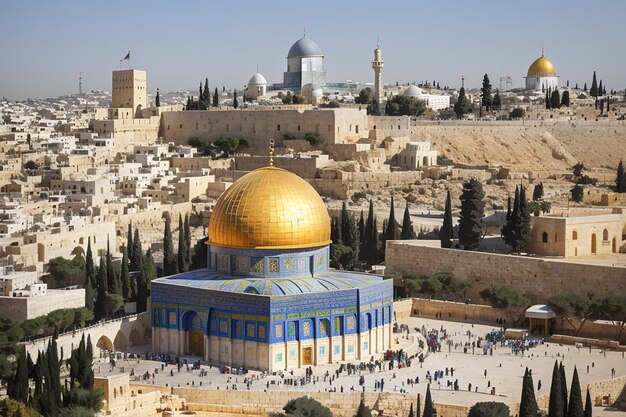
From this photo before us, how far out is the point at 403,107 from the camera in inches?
2908

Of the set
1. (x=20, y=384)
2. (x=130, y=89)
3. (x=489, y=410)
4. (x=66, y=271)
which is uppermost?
(x=130, y=89)

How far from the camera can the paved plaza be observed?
3116cm

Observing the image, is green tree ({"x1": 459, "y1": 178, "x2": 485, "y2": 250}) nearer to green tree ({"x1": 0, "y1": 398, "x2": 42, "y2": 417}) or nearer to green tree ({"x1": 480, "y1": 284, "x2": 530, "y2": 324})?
green tree ({"x1": 480, "y1": 284, "x2": 530, "y2": 324})

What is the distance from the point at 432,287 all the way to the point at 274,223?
8.34 meters

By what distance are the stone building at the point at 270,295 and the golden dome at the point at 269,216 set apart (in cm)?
3

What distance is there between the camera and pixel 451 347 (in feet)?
118

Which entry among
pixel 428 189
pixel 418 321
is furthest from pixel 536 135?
pixel 418 321

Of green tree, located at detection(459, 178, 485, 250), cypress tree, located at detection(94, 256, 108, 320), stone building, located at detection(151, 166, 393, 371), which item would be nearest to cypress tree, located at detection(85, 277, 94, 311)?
cypress tree, located at detection(94, 256, 108, 320)

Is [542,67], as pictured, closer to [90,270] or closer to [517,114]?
[517,114]

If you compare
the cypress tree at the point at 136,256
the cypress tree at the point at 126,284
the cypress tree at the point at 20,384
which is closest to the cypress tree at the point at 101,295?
the cypress tree at the point at 126,284

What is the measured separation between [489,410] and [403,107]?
47253mm

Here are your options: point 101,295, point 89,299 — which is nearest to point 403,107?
point 101,295

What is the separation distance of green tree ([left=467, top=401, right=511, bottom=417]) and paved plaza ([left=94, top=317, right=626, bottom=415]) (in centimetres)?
187

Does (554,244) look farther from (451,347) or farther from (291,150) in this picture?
(291,150)
